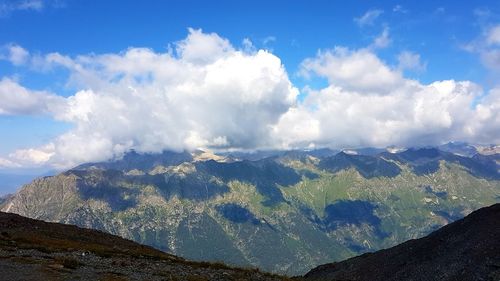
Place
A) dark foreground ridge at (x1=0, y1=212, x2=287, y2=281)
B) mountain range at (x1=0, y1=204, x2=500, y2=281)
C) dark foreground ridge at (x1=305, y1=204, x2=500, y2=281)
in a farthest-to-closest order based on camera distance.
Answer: dark foreground ridge at (x1=305, y1=204, x2=500, y2=281) → mountain range at (x1=0, y1=204, x2=500, y2=281) → dark foreground ridge at (x1=0, y1=212, x2=287, y2=281)

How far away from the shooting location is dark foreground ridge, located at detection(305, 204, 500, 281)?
66.6 metres

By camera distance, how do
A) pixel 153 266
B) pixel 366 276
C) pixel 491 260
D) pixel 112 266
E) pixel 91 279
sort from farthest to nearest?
pixel 366 276, pixel 491 260, pixel 153 266, pixel 112 266, pixel 91 279

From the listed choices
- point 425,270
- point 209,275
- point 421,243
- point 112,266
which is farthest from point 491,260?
point 112,266

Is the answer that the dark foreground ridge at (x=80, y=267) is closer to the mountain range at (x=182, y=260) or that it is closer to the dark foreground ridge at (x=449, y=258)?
the mountain range at (x=182, y=260)

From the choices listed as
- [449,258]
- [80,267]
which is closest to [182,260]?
[80,267]

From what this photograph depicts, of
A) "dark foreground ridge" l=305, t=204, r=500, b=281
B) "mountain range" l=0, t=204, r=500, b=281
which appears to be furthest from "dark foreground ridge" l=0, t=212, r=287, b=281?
"dark foreground ridge" l=305, t=204, r=500, b=281

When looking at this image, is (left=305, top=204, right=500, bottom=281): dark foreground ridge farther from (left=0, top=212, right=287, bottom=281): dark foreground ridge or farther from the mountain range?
(left=0, top=212, right=287, bottom=281): dark foreground ridge

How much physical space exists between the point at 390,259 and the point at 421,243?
7354 mm

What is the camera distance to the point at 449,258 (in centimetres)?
7506

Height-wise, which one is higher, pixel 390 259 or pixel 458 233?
pixel 458 233

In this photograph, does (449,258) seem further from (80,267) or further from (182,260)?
(80,267)

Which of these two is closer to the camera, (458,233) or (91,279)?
(91,279)

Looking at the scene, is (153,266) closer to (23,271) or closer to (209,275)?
(209,275)

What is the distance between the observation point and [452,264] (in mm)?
71938
